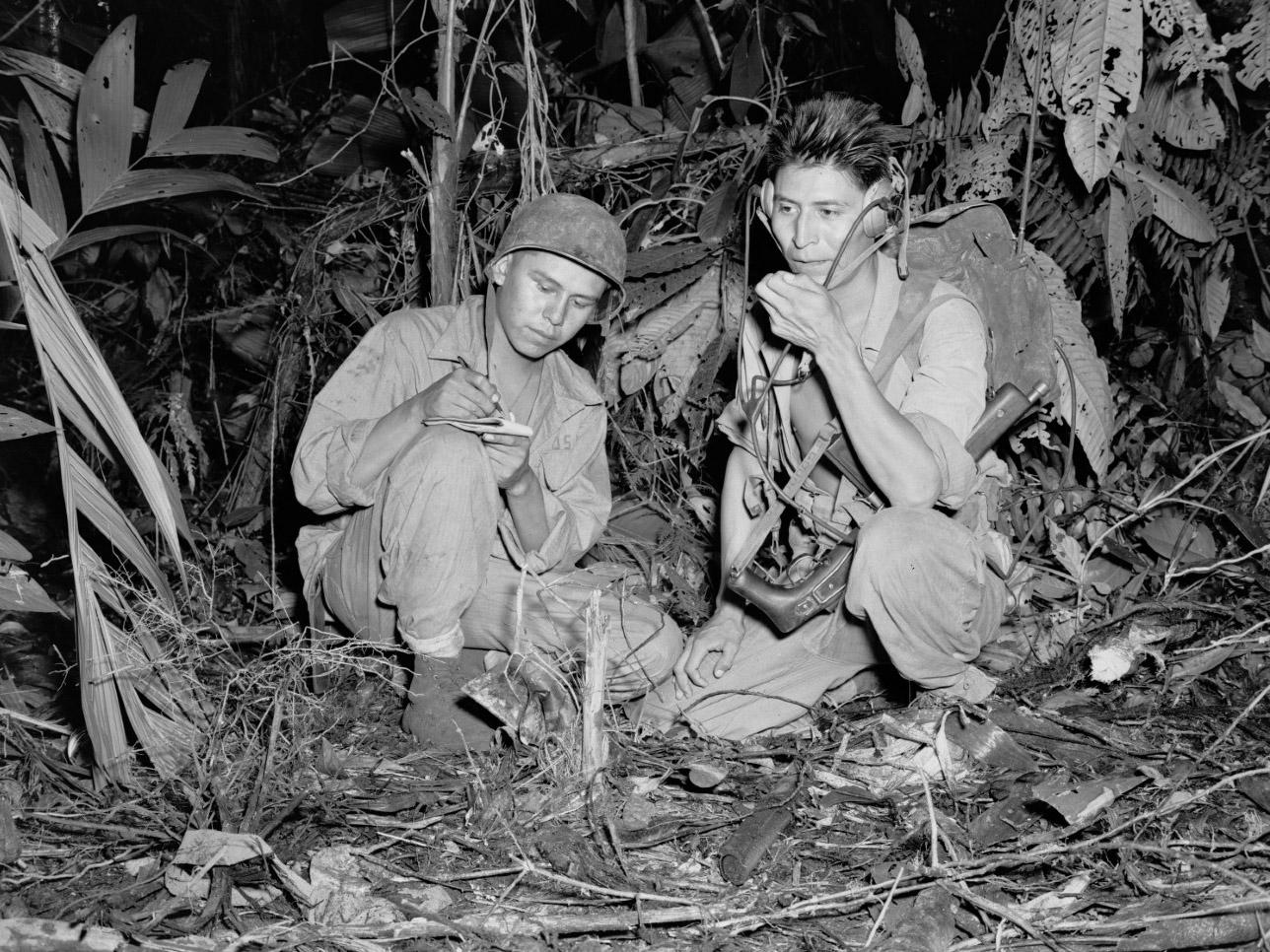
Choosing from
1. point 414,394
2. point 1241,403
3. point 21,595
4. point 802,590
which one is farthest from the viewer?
point 1241,403

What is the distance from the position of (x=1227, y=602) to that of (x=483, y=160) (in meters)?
2.71

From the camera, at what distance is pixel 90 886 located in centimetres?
232

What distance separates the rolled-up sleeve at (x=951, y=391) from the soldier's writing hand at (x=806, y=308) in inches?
11.1

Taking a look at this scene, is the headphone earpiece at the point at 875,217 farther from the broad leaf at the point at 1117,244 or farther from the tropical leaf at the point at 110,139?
the tropical leaf at the point at 110,139

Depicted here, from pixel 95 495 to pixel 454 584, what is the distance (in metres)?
0.81

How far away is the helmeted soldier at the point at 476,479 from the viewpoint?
2.83m

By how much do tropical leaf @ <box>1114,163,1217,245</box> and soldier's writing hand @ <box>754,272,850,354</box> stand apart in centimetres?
162

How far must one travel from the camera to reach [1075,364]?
3.55 m

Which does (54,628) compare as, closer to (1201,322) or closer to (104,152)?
(104,152)

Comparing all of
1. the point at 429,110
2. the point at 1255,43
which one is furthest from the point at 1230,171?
the point at 429,110

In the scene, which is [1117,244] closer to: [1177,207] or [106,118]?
[1177,207]

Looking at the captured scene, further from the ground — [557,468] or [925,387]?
[925,387]

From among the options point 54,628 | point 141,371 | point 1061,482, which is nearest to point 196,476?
point 141,371

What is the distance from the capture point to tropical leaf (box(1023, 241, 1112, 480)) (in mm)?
3545
